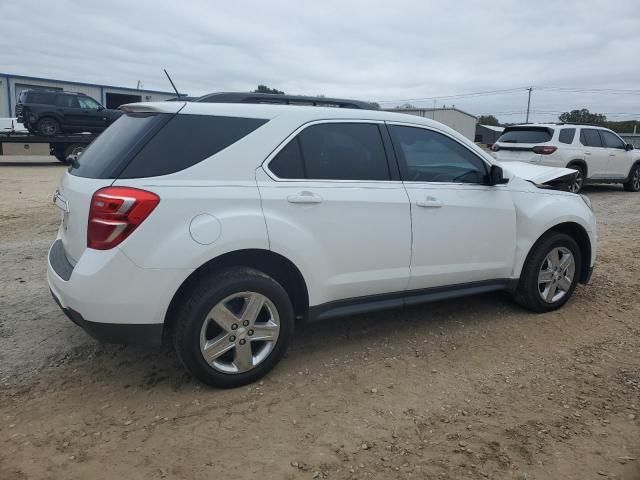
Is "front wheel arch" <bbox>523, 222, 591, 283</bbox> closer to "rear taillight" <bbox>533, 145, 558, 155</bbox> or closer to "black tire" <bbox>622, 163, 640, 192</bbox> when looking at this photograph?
"rear taillight" <bbox>533, 145, 558, 155</bbox>

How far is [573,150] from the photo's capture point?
11.8 meters

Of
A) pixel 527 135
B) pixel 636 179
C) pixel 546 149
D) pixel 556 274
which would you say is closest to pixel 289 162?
pixel 556 274

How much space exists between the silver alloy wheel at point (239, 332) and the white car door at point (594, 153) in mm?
11311

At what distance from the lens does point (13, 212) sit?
329 inches

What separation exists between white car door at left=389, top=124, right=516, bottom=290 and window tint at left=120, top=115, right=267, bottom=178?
1.23 m

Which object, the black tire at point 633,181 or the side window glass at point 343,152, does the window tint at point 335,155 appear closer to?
the side window glass at point 343,152

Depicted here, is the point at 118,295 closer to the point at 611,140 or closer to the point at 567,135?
the point at 567,135

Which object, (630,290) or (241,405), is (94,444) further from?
(630,290)

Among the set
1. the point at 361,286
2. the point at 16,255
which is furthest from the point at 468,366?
the point at 16,255

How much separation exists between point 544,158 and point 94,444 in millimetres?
11190

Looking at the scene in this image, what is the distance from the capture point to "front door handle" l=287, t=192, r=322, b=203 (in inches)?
127

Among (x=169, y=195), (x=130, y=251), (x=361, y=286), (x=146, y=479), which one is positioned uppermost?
(x=169, y=195)

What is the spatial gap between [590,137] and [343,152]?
1104 cm

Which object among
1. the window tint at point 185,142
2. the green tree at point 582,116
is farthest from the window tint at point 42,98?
the green tree at point 582,116
